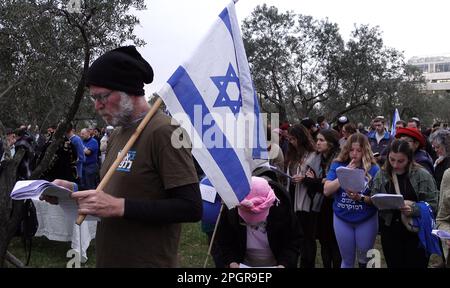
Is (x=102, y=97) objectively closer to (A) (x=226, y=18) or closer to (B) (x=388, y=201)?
(A) (x=226, y=18)

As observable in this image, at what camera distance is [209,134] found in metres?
2.83

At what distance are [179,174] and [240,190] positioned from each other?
80 centimetres

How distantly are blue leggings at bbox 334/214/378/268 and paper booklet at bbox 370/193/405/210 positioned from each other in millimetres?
684

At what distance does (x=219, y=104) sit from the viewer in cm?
290

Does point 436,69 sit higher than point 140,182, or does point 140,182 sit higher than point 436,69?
point 436,69

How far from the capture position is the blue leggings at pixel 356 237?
16.1ft

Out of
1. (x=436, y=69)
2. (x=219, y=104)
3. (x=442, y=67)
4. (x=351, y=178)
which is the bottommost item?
(x=351, y=178)

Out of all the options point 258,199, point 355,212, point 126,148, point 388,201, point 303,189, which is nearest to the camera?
point 126,148

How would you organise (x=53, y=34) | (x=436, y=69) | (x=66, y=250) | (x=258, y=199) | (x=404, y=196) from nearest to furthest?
(x=258, y=199) → (x=404, y=196) → (x=66, y=250) → (x=53, y=34) → (x=436, y=69)

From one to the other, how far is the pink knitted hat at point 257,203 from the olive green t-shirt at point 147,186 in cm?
107

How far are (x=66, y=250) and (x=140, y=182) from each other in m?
5.82

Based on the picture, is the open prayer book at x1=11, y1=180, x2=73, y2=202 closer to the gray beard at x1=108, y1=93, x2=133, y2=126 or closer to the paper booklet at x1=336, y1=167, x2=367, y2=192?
the gray beard at x1=108, y1=93, x2=133, y2=126

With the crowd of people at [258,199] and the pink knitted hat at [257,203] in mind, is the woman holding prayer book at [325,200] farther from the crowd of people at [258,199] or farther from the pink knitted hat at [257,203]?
the pink knitted hat at [257,203]

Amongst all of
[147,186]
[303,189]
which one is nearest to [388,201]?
[303,189]
